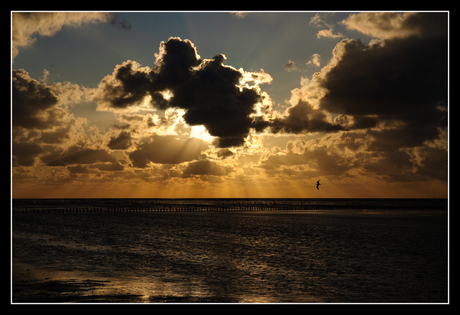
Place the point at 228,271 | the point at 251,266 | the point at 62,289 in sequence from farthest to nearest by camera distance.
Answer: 1. the point at 251,266
2. the point at 228,271
3. the point at 62,289

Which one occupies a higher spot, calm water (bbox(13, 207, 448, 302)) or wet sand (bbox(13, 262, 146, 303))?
wet sand (bbox(13, 262, 146, 303))

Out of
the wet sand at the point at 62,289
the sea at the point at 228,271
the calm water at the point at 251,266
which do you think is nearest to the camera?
the wet sand at the point at 62,289

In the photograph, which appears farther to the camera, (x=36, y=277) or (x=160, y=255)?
(x=160, y=255)

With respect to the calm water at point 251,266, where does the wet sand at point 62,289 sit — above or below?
above

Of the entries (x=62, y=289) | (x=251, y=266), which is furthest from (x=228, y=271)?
(x=62, y=289)

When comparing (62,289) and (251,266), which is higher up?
(62,289)

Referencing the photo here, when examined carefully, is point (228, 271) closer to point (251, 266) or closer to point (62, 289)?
point (251, 266)

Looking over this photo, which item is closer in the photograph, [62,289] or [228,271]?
[62,289]

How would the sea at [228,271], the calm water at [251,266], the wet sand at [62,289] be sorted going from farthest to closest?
the calm water at [251,266], the sea at [228,271], the wet sand at [62,289]

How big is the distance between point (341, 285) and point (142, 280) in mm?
15250
